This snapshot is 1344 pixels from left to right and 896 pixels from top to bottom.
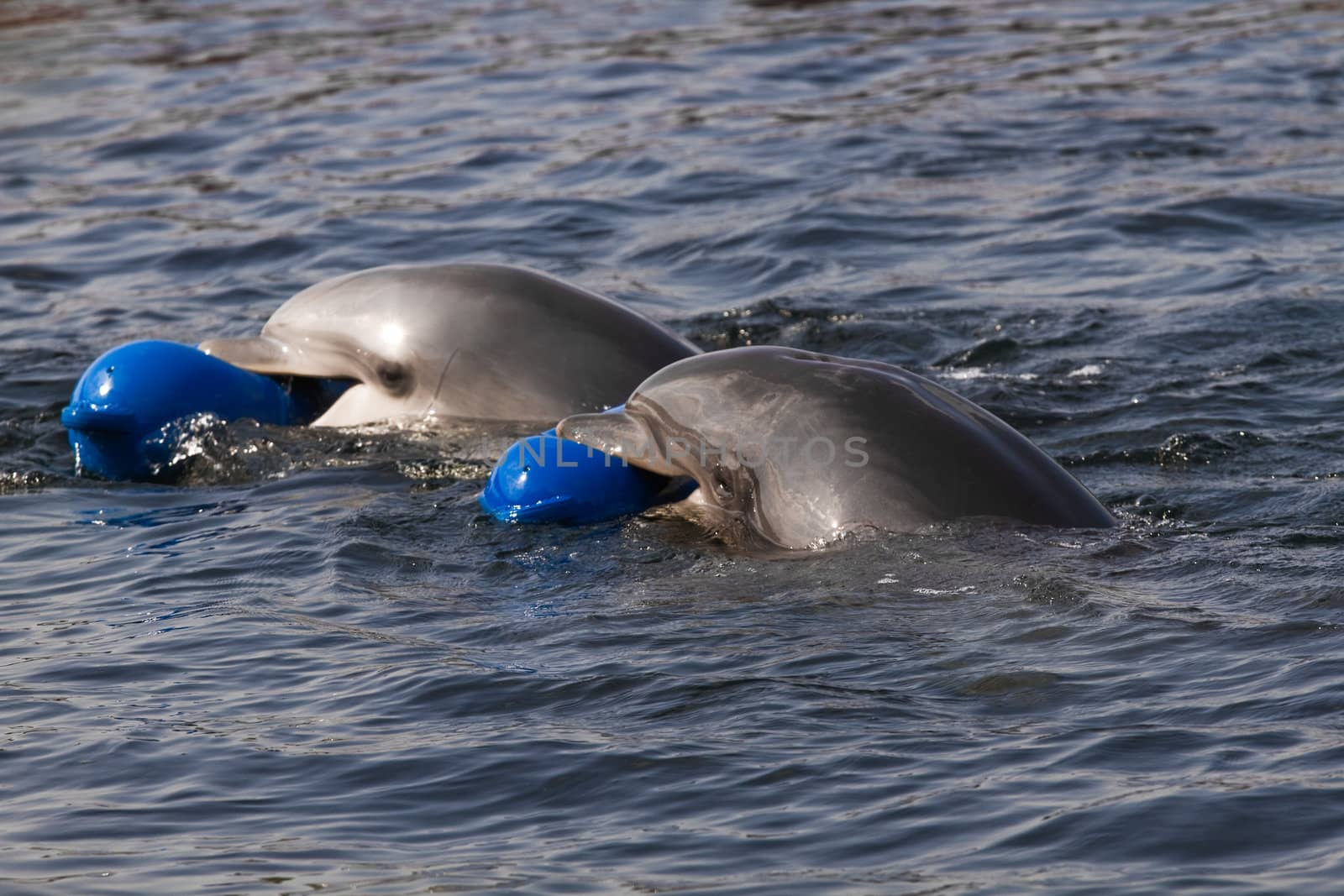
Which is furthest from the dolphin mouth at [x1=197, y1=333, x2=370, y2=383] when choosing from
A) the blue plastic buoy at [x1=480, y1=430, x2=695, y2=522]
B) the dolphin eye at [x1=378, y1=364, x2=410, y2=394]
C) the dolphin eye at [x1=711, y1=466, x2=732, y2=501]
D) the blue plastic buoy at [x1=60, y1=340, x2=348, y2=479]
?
the dolphin eye at [x1=711, y1=466, x2=732, y2=501]

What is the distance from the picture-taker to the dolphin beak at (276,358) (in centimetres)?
1042

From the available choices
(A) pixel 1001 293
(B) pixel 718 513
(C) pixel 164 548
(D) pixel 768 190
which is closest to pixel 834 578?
(B) pixel 718 513

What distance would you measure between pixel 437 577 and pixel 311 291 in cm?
304

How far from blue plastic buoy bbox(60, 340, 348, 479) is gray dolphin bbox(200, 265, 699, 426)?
0.36 m

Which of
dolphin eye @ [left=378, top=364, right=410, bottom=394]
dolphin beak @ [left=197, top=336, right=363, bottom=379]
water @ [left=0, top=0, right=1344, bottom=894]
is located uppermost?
dolphin beak @ [left=197, top=336, right=363, bottom=379]

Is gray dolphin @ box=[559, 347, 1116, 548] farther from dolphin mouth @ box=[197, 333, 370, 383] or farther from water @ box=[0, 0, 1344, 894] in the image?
dolphin mouth @ box=[197, 333, 370, 383]

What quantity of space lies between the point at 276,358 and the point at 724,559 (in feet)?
11.8

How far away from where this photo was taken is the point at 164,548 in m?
8.91

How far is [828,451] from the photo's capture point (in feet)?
25.4

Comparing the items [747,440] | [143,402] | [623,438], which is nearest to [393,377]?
[143,402]

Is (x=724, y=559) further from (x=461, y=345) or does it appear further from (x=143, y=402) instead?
(x=143, y=402)

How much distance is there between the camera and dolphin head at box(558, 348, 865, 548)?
7758mm

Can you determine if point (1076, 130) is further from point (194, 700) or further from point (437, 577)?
point (194, 700)

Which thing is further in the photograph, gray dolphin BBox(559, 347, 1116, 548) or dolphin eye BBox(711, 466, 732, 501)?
dolphin eye BBox(711, 466, 732, 501)
